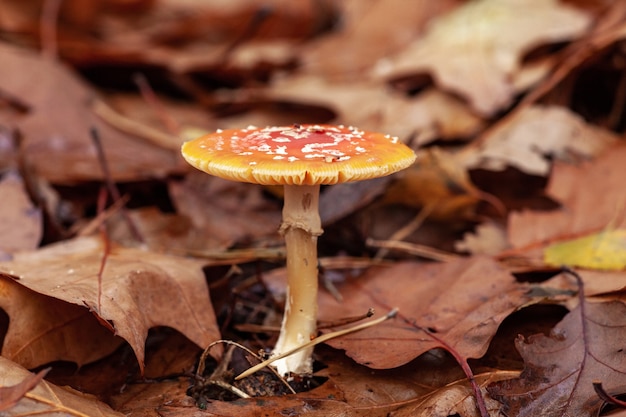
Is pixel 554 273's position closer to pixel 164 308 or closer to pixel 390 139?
pixel 390 139

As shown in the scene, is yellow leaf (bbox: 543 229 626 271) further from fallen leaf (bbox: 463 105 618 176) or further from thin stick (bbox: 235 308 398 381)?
thin stick (bbox: 235 308 398 381)

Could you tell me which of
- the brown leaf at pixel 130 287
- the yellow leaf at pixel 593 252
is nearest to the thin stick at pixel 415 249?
the yellow leaf at pixel 593 252

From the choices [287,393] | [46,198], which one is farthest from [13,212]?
[287,393]

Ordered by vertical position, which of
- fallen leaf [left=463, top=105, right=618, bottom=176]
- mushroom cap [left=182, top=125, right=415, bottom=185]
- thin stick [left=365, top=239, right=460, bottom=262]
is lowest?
thin stick [left=365, top=239, right=460, bottom=262]

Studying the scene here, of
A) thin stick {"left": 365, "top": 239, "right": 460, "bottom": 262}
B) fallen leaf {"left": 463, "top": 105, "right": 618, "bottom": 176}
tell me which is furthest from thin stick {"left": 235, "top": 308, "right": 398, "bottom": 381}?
fallen leaf {"left": 463, "top": 105, "right": 618, "bottom": 176}

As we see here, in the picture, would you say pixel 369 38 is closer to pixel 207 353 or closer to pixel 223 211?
pixel 223 211

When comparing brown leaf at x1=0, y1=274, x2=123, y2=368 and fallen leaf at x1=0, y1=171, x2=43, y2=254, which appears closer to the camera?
brown leaf at x1=0, y1=274, x2=123, y2=368
